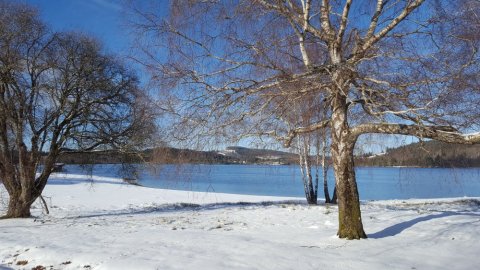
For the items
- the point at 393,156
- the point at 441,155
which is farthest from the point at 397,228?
the point at 441,155

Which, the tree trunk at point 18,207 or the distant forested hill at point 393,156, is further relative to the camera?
the tree trunk at point 18,207

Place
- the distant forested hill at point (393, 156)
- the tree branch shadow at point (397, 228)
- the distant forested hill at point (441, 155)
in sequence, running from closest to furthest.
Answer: the distant forested hill at point (393, 156)
the distant forested hill at point (441, 155)
the tree branch shadow at point (397, 228)

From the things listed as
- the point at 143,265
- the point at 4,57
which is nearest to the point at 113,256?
the point at 143,265

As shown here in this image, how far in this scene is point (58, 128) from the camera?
13.4 metres

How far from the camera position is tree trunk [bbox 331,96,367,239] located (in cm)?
712

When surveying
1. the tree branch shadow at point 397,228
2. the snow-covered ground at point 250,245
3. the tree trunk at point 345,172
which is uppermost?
the tree trunk at point 345,172

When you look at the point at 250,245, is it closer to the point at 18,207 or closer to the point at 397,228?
the point at 397,228

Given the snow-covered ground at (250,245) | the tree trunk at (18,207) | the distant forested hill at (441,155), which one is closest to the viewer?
the snow-covered ground at (250,245)

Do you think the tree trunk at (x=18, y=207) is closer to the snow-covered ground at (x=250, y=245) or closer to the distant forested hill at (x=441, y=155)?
the snow-covered ground at (x=250, y=245)

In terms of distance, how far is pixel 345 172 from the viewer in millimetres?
7148

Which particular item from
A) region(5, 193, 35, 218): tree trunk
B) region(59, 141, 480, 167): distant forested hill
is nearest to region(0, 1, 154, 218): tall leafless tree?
region(5, 193, 35, 218): tree trunk

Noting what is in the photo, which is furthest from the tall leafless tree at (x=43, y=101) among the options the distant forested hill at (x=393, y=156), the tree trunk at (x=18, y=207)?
the distant forested hill at (x=393, y=156)

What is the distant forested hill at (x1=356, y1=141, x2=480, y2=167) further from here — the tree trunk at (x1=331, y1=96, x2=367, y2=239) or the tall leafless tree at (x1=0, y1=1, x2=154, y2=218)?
the tall leafless tree at (x1=0, y1=1, x2=154, y2=218)

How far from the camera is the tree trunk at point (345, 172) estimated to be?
7.12 m
